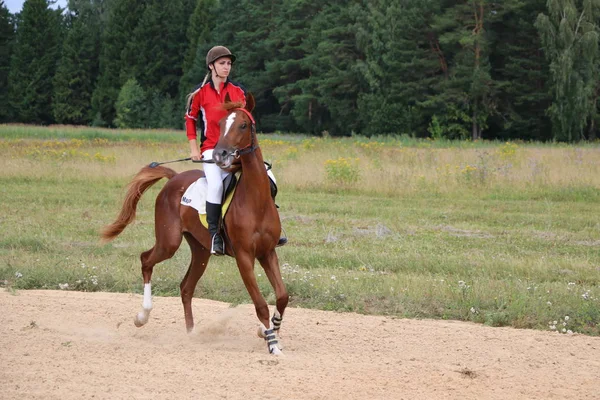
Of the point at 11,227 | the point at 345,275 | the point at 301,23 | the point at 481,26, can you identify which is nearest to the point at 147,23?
the point at 301,23

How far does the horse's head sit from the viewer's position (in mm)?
7383

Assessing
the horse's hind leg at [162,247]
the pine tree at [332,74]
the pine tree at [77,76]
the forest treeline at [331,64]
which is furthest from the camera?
the pine tree at [77,76]

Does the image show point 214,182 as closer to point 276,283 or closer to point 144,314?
point 276,283

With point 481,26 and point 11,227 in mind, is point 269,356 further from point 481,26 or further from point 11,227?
point 481,26

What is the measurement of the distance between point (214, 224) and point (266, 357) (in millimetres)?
1470

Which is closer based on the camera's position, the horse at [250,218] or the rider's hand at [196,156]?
the horse at [250,218]

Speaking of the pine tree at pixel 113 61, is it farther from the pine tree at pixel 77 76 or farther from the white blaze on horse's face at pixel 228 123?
the white blaze on horse's face at pixel 228 123

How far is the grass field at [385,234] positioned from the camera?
33.9 ft

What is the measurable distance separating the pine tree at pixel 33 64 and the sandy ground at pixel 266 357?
3247 inches

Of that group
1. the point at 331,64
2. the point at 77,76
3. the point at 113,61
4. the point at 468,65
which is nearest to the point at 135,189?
the point at 468,65

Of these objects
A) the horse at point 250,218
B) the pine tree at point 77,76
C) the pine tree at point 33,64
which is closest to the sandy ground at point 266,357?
the horse at point 250,218

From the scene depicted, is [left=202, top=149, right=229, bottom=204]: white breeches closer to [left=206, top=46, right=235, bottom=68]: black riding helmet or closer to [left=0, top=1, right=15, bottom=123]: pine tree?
[left=206, top=46, right=235, bottom=68]: black riding helmet

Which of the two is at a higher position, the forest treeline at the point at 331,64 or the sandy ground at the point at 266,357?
the forest treeline at the point at 331,64

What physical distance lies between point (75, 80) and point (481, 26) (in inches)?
1896
